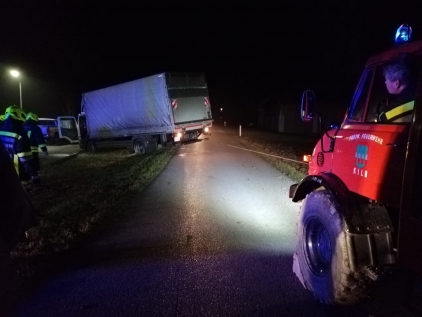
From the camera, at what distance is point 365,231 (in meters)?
2.87

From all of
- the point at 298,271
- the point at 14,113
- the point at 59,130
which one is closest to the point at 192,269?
the point at 298,271

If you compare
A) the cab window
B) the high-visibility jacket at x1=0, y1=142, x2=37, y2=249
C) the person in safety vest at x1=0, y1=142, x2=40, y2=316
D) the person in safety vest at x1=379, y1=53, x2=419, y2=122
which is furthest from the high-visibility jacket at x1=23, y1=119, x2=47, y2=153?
the person in safety vest at x1=379, y1=53, x2=419, y2=122

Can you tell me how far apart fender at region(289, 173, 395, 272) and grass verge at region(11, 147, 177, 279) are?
370 centimetres

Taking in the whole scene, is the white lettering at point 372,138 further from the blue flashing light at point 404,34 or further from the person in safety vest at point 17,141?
the person in safety vest at point 17,141

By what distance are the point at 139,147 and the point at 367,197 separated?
16.4 m

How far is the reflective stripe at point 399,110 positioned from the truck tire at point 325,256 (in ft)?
2.98

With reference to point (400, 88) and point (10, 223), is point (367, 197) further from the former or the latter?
point (10, 223)

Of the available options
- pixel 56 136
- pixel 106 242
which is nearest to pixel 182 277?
pixel 106 242

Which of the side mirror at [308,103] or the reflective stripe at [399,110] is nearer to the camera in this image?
the reflective stripe at [399,110]

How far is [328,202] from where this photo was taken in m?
3.31

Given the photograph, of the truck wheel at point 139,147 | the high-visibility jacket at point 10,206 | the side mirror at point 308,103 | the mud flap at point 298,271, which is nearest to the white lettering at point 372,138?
the side mirror at point 308,103

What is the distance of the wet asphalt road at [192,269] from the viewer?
3529 millimetres

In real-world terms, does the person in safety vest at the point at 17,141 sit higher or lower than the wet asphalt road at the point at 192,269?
higher

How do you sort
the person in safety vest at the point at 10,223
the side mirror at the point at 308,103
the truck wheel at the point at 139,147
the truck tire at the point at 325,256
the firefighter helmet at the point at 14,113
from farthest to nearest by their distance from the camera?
the truck wheel at the point at 139,147 < the firefighter helmet at the point at 14,113 < the side mirror at the point at 308,103 < the truck tire at the point at 325,256 < the person in safety vest at the point at 10,223
